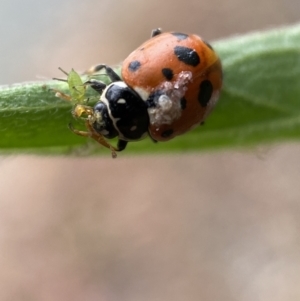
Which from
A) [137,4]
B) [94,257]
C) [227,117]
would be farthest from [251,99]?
[137,4]

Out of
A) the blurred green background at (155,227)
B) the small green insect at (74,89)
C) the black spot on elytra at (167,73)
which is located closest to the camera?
the small green insect at (74,89)

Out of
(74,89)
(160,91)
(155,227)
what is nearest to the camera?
(74,89)

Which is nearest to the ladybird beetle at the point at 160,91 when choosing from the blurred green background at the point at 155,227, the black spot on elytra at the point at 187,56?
the black spot on elytra at the point at 187,56

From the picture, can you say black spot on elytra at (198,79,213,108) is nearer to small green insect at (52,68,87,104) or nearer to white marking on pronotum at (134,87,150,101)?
white marking on pronotum at (134,87,150,101)

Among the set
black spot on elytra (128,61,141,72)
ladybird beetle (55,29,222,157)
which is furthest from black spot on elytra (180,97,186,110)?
black spot on elytra (128,61,141,72)

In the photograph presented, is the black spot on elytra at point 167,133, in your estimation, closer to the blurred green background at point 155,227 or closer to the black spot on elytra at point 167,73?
the black spot on elytra at point 167,73

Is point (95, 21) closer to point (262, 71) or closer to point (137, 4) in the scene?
point (137, 4)

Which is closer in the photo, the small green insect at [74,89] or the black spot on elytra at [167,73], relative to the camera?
the small green insect at [74,89]

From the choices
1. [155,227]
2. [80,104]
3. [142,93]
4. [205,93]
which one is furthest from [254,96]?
[155,227]

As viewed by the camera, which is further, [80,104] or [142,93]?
[142,93]

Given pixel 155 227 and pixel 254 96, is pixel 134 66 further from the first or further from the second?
pixel 155 227
